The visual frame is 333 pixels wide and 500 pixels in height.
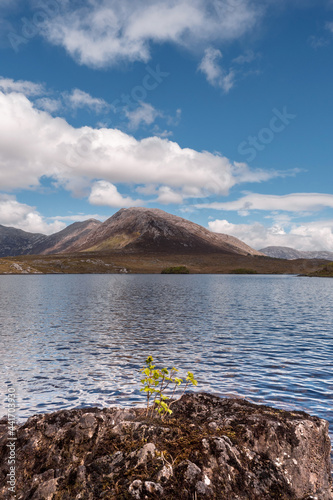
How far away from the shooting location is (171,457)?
25.8 feet

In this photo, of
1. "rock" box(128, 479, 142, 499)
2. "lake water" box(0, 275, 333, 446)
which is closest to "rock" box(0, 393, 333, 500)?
"rock" box(128, 479, 142, 499)

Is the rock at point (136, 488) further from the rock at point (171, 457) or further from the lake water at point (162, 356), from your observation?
the lake water at point (162, 356)

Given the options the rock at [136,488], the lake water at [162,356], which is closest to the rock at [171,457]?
the rock at [136,488]

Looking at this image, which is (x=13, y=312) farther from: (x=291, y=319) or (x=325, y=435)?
(x=325, y=435)

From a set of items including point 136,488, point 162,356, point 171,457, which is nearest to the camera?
point 136,488

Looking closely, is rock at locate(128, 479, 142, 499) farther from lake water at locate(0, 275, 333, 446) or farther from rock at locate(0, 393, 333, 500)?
lake water at locate(0, 275, 333, 446)

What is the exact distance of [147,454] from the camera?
785 cm

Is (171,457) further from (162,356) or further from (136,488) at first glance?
(162,356)

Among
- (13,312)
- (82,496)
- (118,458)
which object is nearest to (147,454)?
(118,458)

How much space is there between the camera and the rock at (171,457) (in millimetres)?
7312

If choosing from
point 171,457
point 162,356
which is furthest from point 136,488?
point 162,356

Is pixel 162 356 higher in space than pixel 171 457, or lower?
lower

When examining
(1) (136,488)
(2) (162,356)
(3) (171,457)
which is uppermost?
(3) (171,457)

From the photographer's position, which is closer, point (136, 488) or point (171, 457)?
point (136, 488)
